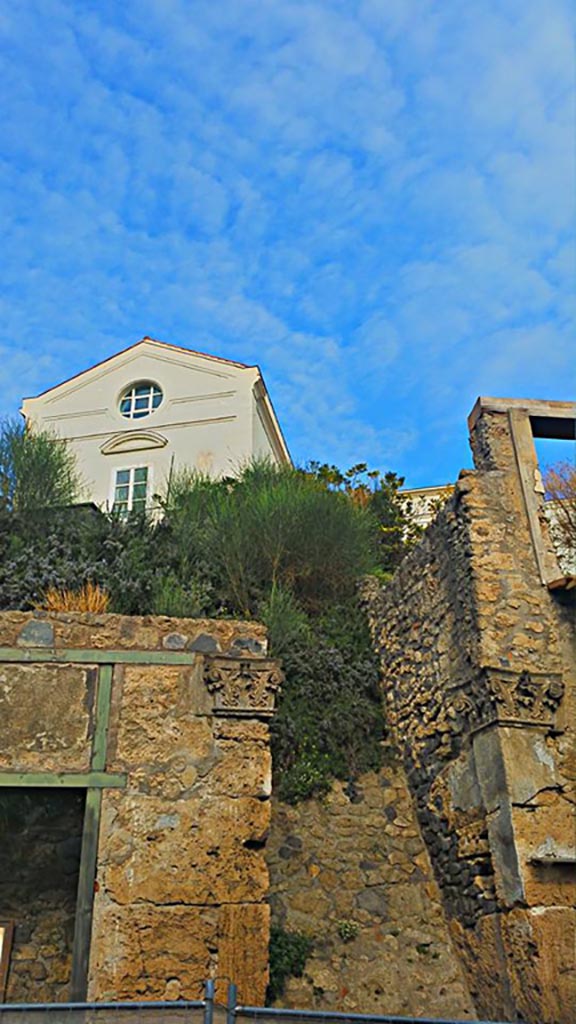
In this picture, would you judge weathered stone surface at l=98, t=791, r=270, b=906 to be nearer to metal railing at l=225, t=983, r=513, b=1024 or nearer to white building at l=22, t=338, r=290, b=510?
metal railing at l=225, t=983, r=513, b=1024

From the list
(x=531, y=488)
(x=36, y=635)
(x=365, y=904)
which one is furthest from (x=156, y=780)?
(x=531, y=488)

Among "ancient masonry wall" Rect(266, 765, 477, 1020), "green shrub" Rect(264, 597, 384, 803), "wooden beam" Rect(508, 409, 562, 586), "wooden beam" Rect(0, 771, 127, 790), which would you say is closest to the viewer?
"wooden beam" Rect(0, 771, 127, 790)

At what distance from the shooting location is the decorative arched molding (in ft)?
61.2

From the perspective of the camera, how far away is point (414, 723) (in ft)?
31.7

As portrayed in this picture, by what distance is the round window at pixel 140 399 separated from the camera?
19469mm

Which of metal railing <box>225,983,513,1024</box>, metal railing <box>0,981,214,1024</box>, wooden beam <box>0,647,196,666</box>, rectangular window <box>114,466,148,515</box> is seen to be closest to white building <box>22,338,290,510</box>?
rectangular window <box>114,466,148,515</box>

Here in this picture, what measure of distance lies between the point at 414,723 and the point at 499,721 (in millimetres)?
1928

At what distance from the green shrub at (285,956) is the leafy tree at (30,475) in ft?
26.4

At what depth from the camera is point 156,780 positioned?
647cm

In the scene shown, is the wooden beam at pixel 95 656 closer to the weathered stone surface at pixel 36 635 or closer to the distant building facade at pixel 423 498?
the weathered stone surface at pixel 36 635

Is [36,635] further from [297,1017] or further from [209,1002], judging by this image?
[297,1017]

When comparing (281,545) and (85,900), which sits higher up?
(281,545)

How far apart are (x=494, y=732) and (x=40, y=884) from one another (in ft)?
14.2

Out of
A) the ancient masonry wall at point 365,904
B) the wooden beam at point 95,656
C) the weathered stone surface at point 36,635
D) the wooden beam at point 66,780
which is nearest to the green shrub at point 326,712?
the ancient masonry wall at point 365,904
